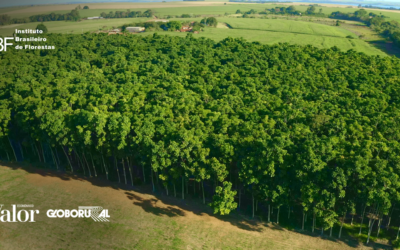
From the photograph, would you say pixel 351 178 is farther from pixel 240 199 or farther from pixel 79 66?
pixel 79 66

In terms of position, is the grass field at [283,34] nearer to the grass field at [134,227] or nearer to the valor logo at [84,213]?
the grass field at [134,227]

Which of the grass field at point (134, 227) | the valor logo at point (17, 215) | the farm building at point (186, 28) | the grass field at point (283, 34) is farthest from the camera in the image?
the farm building at point (186, 28)

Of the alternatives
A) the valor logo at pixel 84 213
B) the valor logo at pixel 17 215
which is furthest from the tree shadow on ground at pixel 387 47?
the valor logo at pixel 17 215

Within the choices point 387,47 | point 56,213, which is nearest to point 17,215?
point 56,213

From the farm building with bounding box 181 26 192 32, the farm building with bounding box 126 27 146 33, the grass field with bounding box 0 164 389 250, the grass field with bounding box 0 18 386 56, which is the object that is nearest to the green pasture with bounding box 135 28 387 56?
the grass field with bounding box 0 18 386 56

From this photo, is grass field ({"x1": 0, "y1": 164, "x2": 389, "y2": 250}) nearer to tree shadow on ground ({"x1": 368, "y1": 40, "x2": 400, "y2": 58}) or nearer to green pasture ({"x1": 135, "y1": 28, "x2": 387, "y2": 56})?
green pasture ({"x1": 135, "y1": 28, "x2": 387, "y2": 56})

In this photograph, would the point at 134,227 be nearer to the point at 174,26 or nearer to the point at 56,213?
the point at 56,213

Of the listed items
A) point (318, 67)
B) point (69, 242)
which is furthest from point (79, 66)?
point (318, 67)
